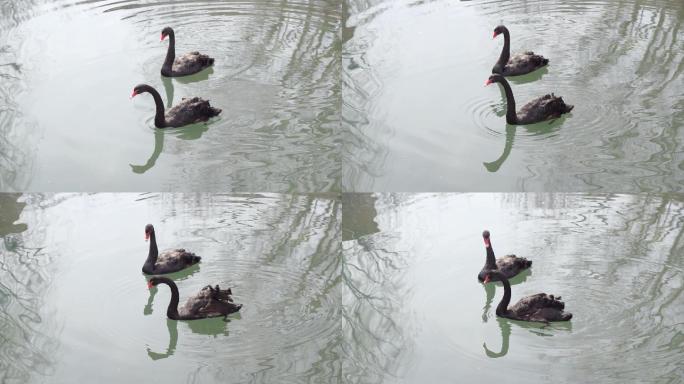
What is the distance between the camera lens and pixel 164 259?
7215mm

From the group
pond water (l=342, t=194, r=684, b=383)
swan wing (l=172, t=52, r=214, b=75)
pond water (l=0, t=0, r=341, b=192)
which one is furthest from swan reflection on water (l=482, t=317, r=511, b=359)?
swan wing (l=172, t=52, r=214, b=75)

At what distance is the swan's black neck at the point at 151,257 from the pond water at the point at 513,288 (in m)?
1.07

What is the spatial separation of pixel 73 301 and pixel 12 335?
412 millimetres

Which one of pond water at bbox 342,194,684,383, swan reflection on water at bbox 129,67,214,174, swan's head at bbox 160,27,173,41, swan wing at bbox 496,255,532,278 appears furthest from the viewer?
swan's head at bbox 160,27,173,41

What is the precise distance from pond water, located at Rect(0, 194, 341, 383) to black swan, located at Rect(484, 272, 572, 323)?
0.88 metres

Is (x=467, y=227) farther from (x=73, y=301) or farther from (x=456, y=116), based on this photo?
(x=73, y=301)

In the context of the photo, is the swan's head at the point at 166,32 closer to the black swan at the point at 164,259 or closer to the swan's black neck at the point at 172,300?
the black swan at the point at 164,259

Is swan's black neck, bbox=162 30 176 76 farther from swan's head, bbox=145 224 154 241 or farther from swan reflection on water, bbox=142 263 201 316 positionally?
swan reflection on water, bbox=142 263 201 316

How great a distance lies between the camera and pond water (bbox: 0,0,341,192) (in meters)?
7.84

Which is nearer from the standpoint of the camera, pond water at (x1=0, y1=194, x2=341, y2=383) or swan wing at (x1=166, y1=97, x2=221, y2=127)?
pond water at (x1=0, y1=194, x2=341, y2=383)

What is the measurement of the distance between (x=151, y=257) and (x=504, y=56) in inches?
119

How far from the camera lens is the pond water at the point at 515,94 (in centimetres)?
776

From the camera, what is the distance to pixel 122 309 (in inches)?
271

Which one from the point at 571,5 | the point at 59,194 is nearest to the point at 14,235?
the point at 59,194
